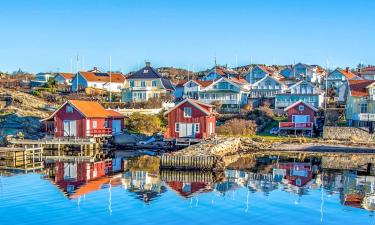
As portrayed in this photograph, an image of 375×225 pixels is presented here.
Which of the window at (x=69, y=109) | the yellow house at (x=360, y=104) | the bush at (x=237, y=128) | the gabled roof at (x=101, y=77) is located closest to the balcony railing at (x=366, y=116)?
the yellow house at (x=360, y=104)

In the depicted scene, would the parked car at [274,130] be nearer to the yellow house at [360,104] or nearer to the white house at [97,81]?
the yellow house at [360,104]

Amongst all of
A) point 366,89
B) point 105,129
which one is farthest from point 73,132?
point 366,89

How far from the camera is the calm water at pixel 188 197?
2255 cm

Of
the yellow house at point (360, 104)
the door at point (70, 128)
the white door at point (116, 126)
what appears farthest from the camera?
the white door at point (116, 126)

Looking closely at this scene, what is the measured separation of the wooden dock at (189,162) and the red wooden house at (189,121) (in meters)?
12.9

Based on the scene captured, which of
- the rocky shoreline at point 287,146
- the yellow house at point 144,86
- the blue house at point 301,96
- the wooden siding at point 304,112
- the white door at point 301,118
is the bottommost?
the rocky shoreline at point 287,146

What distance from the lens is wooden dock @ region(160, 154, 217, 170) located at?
34969 millimetres

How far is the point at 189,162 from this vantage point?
35.3 metres

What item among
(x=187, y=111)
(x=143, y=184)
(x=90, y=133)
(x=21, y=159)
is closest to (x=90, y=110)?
(x=90, y=133)

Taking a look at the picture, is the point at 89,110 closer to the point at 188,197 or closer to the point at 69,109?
the point at 69,109

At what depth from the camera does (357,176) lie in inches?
1330

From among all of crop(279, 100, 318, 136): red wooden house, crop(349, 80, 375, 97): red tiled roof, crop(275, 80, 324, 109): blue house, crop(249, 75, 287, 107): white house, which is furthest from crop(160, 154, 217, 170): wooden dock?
crop(249, 75, 287, 107): white house

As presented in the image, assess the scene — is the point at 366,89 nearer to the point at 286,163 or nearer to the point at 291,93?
the point at 291,93

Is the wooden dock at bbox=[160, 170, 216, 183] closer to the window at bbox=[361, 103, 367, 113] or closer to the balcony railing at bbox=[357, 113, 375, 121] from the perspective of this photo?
the balcony railing at bbox=[357, 113, 375, 121]
